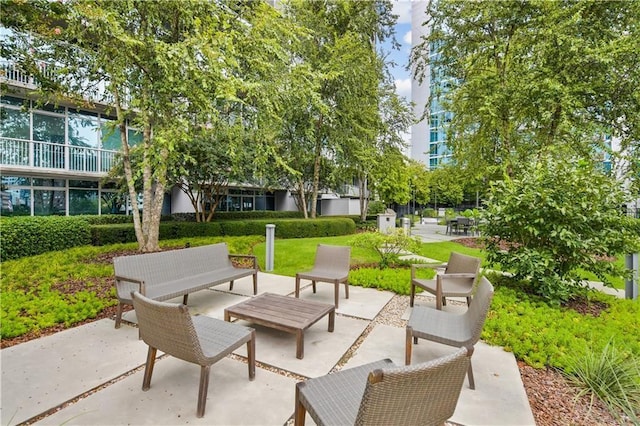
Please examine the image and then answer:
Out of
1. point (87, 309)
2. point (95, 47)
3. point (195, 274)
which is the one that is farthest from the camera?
point (95, 47)

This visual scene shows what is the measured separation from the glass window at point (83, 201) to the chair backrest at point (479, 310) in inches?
643

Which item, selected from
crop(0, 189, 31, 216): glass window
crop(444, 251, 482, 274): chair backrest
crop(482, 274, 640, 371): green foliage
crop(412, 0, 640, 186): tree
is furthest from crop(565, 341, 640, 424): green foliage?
crop(0, 189, 31, 216): glass window

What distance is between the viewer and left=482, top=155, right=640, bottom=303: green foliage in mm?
5000

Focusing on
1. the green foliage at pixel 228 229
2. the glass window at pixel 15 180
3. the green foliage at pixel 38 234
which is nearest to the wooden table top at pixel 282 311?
the green foliage at pixel 228 229

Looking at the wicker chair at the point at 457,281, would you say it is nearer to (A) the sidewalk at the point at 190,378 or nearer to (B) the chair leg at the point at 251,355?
(A) the sidewalk at the point at 190,378

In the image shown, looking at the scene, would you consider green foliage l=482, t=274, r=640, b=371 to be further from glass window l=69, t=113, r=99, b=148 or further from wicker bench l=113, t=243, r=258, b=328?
glass window l=69, t=113, r=99, b=148

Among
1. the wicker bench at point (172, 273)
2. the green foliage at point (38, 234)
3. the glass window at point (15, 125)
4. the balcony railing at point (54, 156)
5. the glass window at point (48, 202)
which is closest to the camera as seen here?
the wicker bench at point (172, 273)

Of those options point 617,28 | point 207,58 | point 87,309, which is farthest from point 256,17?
point 617,28

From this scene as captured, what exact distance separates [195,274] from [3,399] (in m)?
2.91

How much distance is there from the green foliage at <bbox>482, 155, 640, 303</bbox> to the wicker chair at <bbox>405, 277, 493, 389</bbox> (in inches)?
97.2

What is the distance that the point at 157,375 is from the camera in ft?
9.96

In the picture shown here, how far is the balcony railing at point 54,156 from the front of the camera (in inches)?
449

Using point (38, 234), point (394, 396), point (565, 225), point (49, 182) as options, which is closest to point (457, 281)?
point (565, 225)

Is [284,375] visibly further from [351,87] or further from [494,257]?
[351,87]
